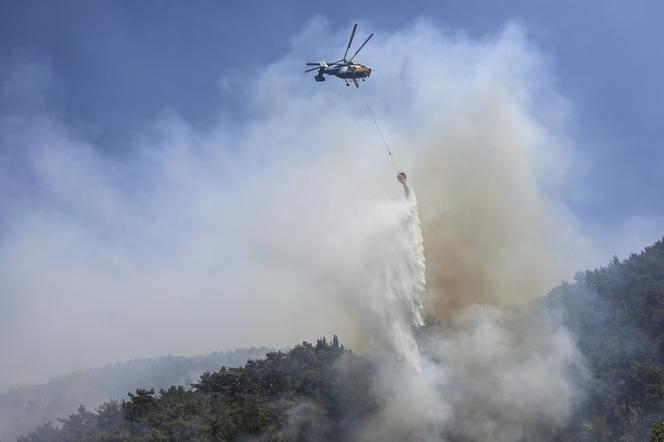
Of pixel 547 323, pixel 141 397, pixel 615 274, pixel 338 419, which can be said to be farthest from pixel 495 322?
pixel 615 274

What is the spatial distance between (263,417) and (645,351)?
6579cm

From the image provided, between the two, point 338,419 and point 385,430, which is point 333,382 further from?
point 385,430

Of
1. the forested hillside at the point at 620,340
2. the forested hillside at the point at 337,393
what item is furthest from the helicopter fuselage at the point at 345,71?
the forested hillside at the point at 620,340

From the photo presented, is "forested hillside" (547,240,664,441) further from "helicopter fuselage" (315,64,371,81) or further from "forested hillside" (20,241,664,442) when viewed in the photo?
"helicopter fuselage" (315,64,371,81)

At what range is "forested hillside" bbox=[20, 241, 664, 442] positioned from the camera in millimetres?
81250

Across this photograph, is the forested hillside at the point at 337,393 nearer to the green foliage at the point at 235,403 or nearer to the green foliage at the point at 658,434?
the green foliage at the point at 235,403

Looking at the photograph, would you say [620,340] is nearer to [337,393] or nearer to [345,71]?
[337,393]

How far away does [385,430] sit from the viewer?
71.9m

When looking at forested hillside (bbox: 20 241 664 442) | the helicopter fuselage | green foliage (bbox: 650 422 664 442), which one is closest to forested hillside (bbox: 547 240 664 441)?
forested hillside (bbox: 20 241 664 442)

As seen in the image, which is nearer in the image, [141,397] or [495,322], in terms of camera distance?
[495,322]

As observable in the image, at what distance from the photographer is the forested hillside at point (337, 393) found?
81.2 metres

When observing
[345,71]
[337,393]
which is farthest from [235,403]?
[345,71]

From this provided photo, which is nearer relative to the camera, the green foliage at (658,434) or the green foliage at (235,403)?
the green foliage at (658,434)

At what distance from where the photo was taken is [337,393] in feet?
303
